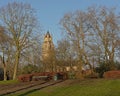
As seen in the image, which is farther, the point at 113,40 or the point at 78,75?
the point at 113,40

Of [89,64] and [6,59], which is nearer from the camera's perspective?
[89,64]

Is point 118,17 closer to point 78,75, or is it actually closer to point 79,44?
point 79,44

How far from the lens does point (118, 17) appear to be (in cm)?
5119

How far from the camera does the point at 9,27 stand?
57.2 metres

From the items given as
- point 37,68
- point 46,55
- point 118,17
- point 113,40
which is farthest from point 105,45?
point 46,55

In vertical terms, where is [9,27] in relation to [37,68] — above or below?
above

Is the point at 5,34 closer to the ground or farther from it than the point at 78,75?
farther from it

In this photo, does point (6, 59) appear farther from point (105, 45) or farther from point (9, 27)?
point (105, 45)

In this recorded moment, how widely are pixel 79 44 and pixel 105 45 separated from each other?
4.51 m

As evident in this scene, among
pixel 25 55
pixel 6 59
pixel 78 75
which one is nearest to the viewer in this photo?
pixel 78 75

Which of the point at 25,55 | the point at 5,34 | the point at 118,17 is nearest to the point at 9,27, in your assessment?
the point at 5,34

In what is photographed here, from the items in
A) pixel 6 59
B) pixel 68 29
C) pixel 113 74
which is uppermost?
pixel 68 29

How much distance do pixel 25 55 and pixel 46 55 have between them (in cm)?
2037

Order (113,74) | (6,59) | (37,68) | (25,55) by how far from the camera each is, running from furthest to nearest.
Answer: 1. (37,68)
2. (6,59)
3. (25,55)
4. (113,74)
